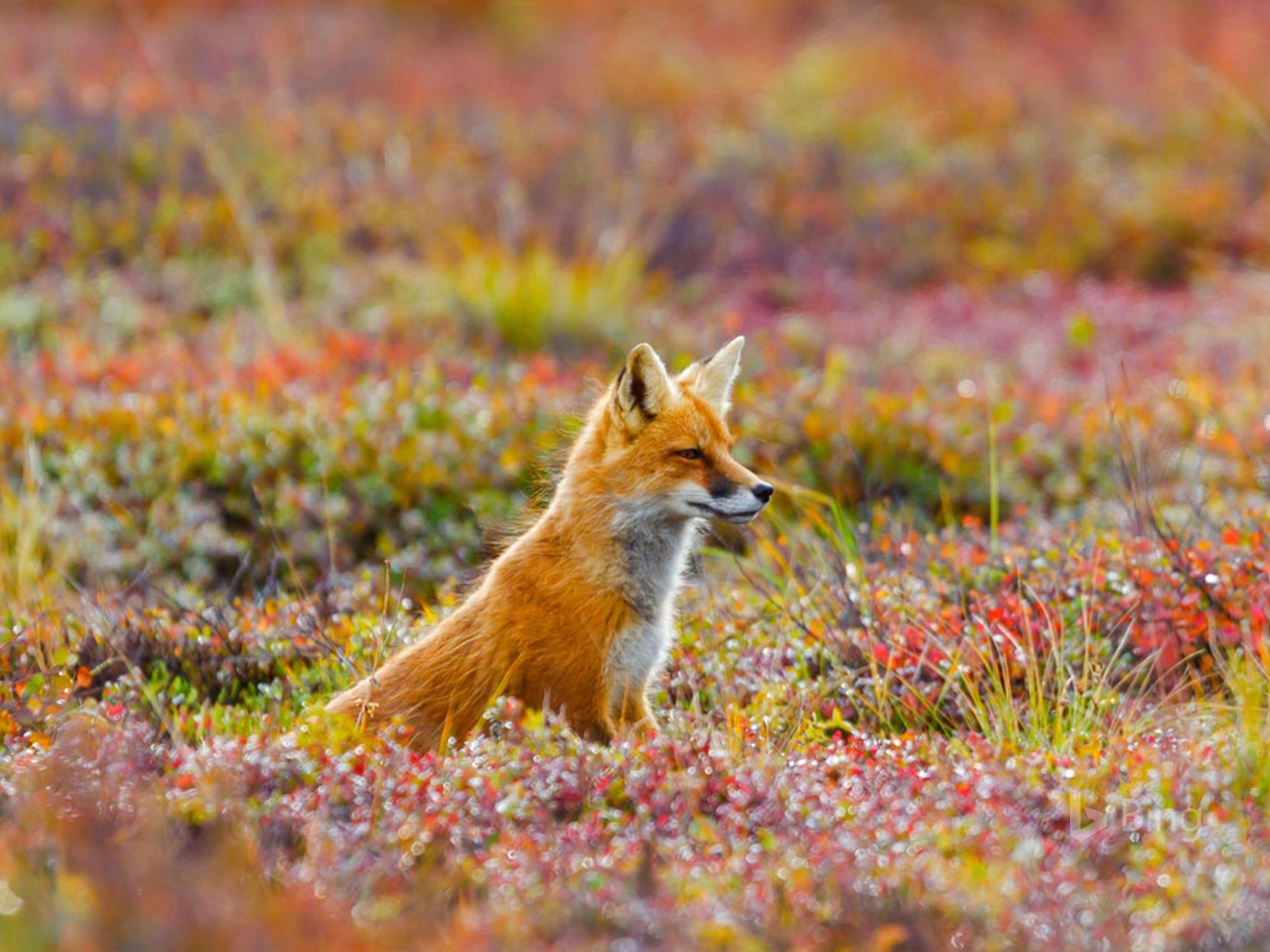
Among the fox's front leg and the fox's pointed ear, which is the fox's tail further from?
the fox's pointed ear

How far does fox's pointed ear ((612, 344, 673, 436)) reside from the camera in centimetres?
559

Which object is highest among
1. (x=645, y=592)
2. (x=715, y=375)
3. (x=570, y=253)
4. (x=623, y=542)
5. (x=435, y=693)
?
(x=715, y=375)

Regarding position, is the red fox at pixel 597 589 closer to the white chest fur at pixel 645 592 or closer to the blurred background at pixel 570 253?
the white chest fur at pixel 645 592

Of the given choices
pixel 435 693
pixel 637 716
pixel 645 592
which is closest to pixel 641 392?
pixel 645 592

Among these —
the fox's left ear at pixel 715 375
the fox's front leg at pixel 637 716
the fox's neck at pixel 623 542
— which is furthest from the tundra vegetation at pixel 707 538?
the fox's left ear at pixel 715 375

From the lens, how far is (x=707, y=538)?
908 cm

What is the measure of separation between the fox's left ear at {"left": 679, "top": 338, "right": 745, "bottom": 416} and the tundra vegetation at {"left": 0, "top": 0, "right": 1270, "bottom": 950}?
2.47 ft

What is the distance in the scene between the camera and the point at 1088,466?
31.3 feet

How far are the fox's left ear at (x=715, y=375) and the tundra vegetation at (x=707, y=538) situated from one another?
0.75 m

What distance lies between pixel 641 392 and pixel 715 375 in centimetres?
46

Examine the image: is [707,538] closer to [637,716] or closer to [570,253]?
[637,716]

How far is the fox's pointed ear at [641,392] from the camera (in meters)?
5.59

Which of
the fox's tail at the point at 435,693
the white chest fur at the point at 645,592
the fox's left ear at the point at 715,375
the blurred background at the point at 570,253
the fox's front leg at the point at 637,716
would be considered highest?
the fox's left ear at the point at 715,375

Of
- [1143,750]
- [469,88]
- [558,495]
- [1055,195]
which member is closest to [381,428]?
[558,495]
